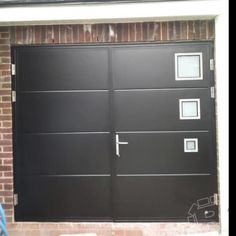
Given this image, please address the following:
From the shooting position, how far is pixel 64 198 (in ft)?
17.5

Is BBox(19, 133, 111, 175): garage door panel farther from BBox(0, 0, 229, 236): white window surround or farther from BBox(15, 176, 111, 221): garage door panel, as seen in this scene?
BBox(0, 0, 229, 236): white window surround

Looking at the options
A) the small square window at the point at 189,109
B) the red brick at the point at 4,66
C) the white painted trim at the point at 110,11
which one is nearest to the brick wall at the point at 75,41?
the red brick at the point at 4,66

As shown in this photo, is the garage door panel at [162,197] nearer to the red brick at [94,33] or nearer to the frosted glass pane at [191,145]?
the frosted glass pane at [191,145]

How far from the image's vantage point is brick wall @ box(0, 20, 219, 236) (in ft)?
17.0

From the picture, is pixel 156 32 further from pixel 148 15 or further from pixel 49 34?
pixel 49 34

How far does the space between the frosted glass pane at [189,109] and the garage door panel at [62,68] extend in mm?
1088

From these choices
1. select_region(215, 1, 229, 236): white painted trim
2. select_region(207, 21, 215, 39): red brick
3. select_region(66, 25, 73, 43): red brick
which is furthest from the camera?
select_region(66, 25, 73, 43): red brick

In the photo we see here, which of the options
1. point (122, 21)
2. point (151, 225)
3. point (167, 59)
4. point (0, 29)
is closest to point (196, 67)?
point (167, 59)

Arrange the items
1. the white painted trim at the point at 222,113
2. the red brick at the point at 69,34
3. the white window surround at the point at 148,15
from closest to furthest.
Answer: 1. the white window surround at the point at 148,15
2. the white painted trim at the point at 222,113
3. the red brick at the point at 69,34

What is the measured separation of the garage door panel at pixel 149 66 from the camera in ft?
17.1

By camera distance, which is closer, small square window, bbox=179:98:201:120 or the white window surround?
the white window surround

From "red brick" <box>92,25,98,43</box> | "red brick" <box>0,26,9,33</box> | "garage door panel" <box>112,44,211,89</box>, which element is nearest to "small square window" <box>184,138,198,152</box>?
"garage door panel" <box>112,44,211,89</box>

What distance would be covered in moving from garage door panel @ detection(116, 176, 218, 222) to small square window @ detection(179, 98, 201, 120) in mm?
806

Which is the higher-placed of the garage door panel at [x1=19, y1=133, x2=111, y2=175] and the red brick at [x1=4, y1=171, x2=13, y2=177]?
the garage door panel at [x1=19, y1=133, x2=111, y2=175]
